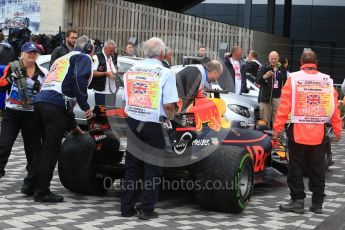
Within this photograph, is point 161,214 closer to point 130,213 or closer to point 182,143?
point 130,213

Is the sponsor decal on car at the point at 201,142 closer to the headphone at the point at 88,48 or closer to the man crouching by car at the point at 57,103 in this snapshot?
the man crouching by car at the point at 57,103

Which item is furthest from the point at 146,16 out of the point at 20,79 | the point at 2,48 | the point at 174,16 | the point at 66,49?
the point at 20,79

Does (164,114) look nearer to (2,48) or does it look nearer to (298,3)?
(2,48)

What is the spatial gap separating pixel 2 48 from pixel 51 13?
21.4 ft

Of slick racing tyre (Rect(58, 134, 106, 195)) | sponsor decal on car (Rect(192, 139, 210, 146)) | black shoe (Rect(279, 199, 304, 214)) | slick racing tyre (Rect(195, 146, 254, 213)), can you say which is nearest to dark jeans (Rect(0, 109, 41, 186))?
slick racing tyre (Rect(58, 134, 106, 195))

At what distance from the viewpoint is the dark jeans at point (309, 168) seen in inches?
284

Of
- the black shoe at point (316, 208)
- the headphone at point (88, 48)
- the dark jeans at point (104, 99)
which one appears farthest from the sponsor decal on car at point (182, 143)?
the dark jeans at point (104, 99)

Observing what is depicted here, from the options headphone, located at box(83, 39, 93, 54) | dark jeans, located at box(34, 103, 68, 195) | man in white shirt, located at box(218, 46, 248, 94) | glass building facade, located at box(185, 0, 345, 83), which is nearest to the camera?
dark jeans, located at box(34, 103, 68, 195)

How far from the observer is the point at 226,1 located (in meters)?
32.0

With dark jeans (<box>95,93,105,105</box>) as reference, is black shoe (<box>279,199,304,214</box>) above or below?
below

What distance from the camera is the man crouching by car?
6945mm

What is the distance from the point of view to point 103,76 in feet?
33.9

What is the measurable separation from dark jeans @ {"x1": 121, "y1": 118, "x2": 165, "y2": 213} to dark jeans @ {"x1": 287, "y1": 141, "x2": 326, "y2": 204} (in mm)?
1606

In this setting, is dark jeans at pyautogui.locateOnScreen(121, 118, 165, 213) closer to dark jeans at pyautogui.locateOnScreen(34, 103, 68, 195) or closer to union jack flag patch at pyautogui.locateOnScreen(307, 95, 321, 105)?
dark jeans at pyautogui.locateOnScreen(34, 103, 68, 195)
